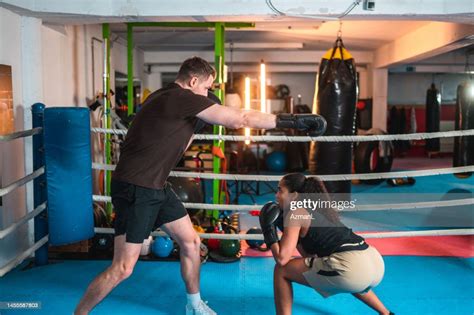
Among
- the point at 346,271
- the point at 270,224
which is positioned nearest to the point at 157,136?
the point at 270,224

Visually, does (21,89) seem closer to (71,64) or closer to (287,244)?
(71,64)

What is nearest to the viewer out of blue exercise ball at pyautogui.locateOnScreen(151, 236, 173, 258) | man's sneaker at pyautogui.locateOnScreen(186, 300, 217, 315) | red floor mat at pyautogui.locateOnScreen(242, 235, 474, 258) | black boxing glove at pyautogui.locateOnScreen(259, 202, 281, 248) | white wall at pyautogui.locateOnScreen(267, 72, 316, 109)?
Result: black boxing glove at pyautogui.locateOnScreen(259, 202, 281, 248)

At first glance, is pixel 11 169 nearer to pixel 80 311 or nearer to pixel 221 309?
pixel 80 311

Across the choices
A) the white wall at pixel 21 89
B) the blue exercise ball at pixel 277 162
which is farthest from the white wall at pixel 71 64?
the blue exercise ball at pixel 277 162

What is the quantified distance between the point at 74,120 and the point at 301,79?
11.0m

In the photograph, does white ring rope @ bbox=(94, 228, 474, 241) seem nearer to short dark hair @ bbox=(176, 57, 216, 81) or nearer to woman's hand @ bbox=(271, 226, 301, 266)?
woman's hand @ bbox=(271, 226, 301, 266)

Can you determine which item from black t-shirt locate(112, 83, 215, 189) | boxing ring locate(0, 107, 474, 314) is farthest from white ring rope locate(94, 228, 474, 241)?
black t-shirt locate(112, 83, 215, 189)

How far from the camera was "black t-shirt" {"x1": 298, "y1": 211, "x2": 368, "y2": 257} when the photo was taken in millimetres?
2285

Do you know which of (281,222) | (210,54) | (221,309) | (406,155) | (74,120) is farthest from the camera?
(406,155)

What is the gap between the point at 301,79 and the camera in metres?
13.7

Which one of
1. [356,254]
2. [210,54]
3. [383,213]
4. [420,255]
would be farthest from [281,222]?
[210,54]

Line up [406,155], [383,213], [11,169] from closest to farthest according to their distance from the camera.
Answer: [11,169]
[383,213]
[406,155]

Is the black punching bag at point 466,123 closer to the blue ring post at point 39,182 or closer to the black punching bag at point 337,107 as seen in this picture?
the black punching bag at point 337,107

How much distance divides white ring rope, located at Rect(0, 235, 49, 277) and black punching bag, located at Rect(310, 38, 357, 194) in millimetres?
2817
